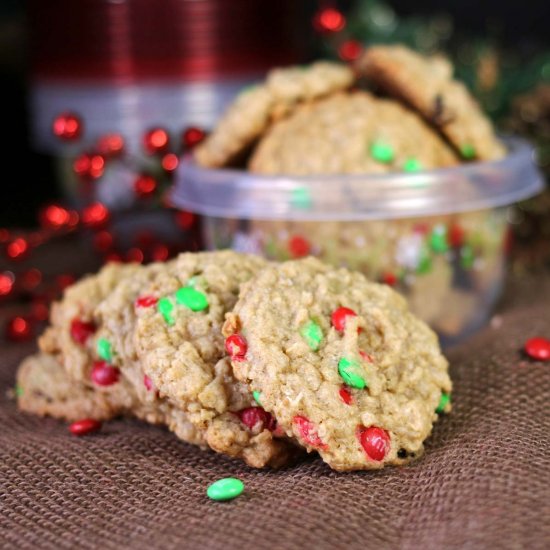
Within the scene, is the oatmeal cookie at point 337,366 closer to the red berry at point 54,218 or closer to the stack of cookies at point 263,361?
the stack of cookies at point 263,361

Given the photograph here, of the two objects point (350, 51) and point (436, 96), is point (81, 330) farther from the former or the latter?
point (350, 51)

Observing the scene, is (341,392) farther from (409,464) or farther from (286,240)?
(286,240)

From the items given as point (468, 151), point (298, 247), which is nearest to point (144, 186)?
point (298, 247)

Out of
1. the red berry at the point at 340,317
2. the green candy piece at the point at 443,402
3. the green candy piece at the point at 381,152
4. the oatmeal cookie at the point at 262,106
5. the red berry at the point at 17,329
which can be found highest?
the oatmeal cookie at the point at 262,106

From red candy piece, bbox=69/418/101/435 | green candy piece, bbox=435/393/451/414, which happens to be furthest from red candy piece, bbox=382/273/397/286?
red candy piece, bbox=69/418/101/435

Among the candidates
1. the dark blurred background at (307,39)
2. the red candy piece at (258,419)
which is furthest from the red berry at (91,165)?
the red candy piece at (258,419)

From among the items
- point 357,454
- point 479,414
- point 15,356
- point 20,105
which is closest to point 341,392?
point 357,454

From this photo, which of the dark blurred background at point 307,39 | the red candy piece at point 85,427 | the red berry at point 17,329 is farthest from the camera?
the dark blurred background at point 307,39

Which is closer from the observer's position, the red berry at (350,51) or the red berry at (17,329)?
the red berry at (17,329)

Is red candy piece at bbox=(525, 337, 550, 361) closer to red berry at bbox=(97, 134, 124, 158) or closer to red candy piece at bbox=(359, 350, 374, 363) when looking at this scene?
red candy piece at bbox=(359, 350, 374, 363)
